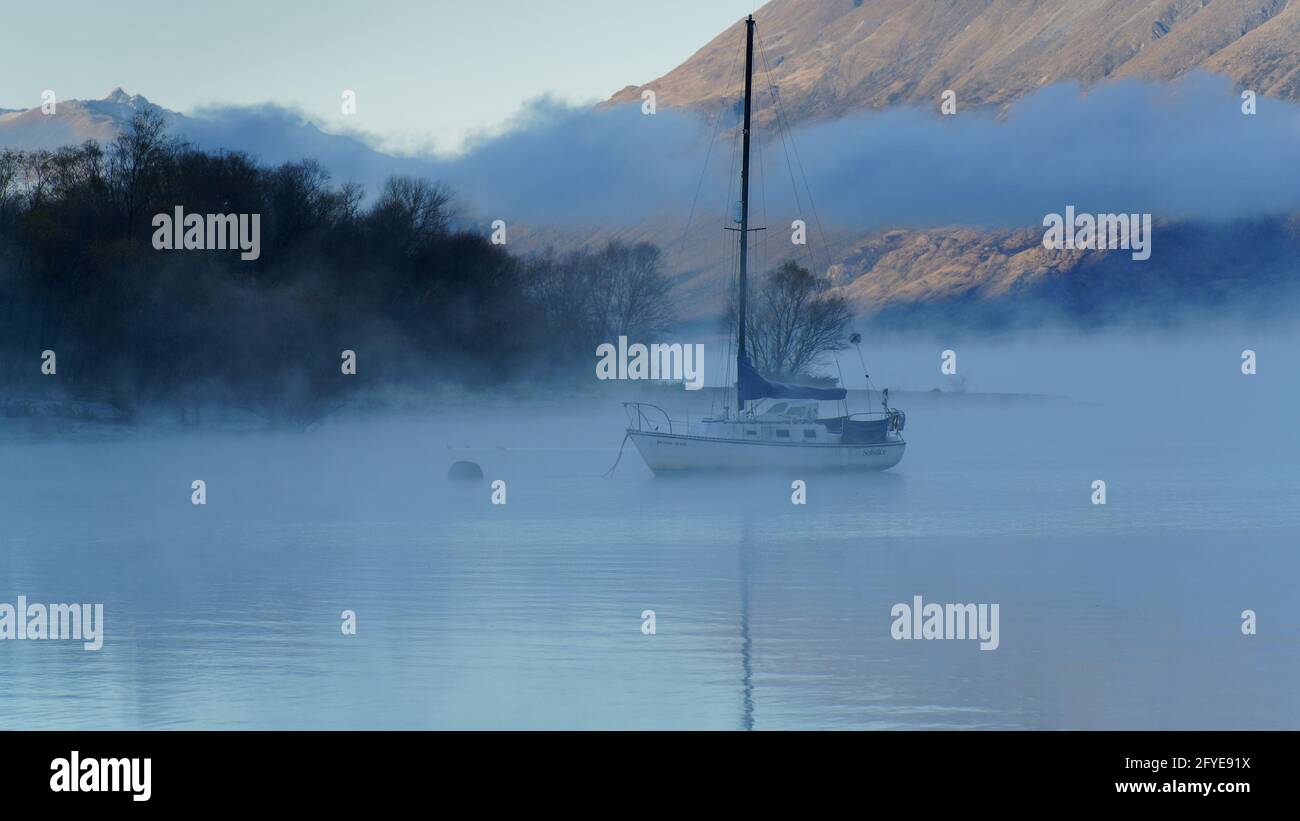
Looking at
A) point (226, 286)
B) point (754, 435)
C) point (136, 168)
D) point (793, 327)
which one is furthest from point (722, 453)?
point (793, 327)

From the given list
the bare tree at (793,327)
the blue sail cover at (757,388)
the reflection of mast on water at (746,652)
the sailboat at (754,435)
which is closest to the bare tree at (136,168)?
the sailboat at (754,435)

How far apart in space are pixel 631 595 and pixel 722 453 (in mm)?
30184

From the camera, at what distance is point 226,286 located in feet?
247

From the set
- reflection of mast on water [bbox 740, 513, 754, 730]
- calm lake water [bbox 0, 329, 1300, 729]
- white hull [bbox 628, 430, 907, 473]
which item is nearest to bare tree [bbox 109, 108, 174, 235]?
calm lake water [bbox 0, 329, 1300, 729]

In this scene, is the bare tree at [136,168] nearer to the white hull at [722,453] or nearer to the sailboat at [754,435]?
the sailboat at [754,435]

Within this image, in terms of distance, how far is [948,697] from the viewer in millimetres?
17656

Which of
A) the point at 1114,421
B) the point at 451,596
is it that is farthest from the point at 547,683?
the point at 1114,421

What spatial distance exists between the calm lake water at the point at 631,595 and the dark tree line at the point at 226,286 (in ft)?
42.5

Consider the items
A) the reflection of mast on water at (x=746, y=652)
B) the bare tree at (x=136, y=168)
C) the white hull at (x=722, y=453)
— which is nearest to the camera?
the reflection of mast on water at (x=746, y=652)

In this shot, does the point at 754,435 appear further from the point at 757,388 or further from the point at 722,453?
the point at 757,388

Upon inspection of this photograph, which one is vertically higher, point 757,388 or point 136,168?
point 136,168

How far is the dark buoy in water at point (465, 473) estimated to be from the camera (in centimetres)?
5375
